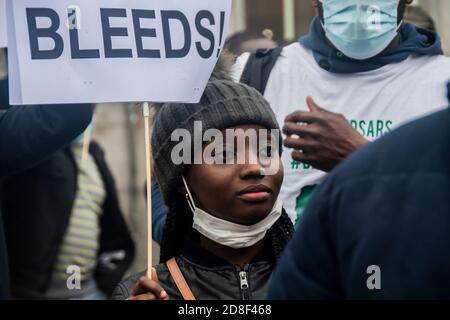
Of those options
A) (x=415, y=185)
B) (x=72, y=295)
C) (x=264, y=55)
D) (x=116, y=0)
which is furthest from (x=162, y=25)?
(x=72, y=295)

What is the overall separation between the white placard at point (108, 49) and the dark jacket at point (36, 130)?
0.15 meters

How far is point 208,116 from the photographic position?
3.34 metres

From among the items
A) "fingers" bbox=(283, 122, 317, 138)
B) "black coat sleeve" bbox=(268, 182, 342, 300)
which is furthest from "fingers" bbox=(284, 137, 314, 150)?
"black coat sleeve" bbox=(268, 182, 342, 300)

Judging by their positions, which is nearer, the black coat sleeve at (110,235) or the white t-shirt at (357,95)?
the white t-shirt at (357,95)

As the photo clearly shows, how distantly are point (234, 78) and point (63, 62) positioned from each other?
53 centimetres

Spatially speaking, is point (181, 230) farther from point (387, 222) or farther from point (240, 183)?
point (387, 222)

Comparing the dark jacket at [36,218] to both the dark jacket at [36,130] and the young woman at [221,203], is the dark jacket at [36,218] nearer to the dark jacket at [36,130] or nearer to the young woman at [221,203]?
the dark jacket at [36,130]

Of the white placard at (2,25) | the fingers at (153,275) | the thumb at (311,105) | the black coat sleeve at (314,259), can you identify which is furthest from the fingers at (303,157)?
the black coat sleeve at (314,259)

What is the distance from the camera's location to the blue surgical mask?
12.2ft

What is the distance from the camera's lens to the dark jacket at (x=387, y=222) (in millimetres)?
2072

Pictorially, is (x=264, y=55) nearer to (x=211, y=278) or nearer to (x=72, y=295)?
(x=211, y=278)

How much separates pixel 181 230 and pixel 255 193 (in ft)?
0.97
